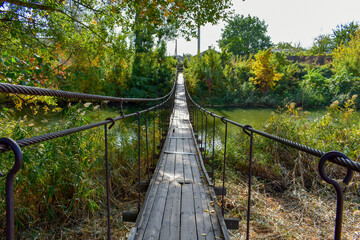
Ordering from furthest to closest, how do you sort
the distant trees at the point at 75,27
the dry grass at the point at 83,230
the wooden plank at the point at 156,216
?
the distant trees at the point at 75,27 → the dry grass at the point at 83,230 → the wooden plank at the point at 156,216

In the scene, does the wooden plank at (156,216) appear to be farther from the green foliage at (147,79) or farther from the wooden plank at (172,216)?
the green foliage at (147,79)

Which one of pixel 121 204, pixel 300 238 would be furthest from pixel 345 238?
pixel 121 204

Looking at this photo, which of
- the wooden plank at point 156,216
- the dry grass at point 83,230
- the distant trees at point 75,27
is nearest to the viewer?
the wooden plank at point 156,216

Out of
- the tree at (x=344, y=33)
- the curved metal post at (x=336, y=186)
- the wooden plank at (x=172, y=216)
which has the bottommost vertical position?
the wooden plank at (x=172, y=216)

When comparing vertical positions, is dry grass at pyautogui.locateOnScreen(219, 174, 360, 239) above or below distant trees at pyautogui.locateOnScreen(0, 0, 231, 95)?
below

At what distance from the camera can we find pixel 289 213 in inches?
115

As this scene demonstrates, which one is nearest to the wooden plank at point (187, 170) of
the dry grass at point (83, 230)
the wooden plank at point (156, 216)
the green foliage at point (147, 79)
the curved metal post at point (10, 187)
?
the wooden plank at point (156, 216)

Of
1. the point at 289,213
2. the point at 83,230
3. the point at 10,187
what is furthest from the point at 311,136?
the point at 10,187

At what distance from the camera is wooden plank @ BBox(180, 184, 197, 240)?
1.58m

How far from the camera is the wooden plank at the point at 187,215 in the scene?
158 centimetres

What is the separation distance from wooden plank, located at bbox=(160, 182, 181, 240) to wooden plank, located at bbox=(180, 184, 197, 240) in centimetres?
4

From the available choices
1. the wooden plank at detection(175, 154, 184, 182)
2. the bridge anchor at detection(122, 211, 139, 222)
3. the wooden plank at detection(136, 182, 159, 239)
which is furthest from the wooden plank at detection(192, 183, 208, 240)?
the bridge anchor at detection(122, 211, 139, 222)

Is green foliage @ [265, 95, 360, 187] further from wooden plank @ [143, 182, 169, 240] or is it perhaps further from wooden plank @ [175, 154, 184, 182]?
wooden plank @ [143, 182, 169, 240]

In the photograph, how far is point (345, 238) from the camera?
2238 mm
